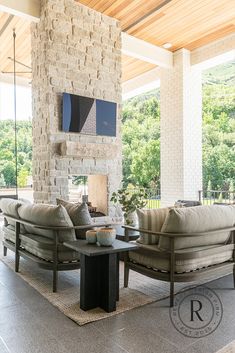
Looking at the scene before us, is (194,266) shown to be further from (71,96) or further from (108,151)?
(71,96)

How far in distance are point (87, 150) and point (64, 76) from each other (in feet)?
4.56

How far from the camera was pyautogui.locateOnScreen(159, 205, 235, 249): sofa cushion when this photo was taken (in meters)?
2.62

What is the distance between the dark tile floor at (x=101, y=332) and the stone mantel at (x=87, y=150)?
286 centimetres

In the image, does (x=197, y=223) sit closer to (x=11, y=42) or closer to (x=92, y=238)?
(x=92, y=238)

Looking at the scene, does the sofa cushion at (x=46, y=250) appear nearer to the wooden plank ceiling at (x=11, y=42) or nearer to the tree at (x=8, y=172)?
the wooden plank ceiling at (x=11, y=42)

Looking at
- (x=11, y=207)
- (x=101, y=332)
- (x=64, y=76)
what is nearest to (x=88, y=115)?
(x=64, y=76)

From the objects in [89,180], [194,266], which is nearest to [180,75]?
[89,180]

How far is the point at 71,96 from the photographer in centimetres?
531

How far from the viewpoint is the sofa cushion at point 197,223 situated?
2.62 meters

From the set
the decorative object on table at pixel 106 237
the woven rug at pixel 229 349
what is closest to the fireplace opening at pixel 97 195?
the decorative object on table at pixel 106 237

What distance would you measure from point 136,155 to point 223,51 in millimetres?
7466

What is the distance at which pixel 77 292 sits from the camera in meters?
2.96

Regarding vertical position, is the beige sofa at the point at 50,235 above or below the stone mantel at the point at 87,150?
below

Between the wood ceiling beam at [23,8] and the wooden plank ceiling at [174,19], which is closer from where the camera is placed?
the wood ceiling beam at [23,8]
